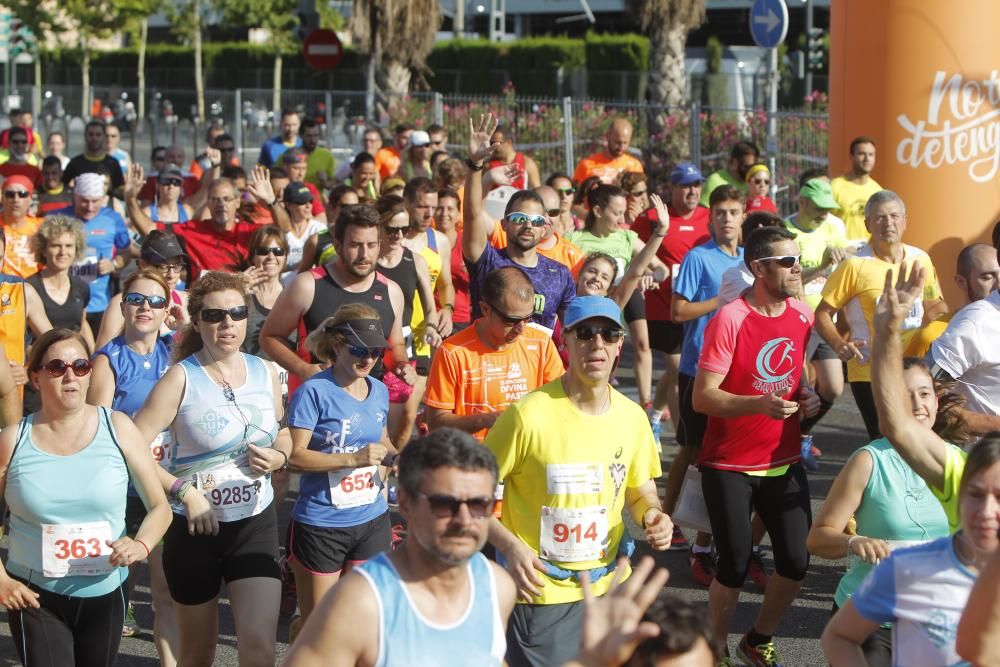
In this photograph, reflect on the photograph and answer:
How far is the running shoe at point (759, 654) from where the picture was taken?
6008 mm

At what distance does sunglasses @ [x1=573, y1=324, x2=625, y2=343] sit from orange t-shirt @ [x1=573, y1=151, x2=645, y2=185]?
28.0ft

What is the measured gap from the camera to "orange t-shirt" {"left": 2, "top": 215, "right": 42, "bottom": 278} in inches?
388

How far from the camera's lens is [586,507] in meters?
4.71

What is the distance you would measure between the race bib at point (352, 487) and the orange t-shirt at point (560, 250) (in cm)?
305

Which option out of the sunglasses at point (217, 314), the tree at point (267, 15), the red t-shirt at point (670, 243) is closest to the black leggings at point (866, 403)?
the red t-shirt at point (670, 243)

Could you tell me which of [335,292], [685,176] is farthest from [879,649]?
[685,176]

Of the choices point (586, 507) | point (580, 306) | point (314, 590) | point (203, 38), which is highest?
point (203, 38)

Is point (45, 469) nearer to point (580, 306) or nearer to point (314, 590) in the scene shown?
point (314, 590)

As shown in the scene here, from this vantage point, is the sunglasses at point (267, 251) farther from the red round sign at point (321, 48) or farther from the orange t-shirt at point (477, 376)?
the red round sign at point (321, 48)

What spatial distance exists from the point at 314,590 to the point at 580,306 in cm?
160

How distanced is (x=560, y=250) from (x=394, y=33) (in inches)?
736

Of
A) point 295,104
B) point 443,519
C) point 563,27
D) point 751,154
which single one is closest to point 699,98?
point 295,104

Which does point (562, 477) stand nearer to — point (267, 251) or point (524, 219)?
point (524, 219)

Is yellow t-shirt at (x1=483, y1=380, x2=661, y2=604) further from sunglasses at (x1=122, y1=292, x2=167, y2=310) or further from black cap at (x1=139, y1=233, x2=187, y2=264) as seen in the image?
black cap at (x1=139, y1=233, x2=187, y2=264)
